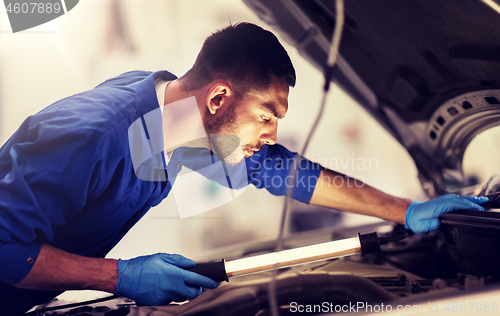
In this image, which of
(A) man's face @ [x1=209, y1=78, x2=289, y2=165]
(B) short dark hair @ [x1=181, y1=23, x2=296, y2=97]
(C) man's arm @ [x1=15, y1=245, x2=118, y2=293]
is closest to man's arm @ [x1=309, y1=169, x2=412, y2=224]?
(A) man's face @ [x1=209, y1=78, x2=289, y2=165]

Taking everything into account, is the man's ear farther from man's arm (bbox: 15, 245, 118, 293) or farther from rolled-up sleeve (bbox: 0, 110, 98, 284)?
man's arm (bbox: 15, 245, 118, 293)

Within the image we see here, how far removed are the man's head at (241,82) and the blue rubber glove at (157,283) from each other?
1.25 feet

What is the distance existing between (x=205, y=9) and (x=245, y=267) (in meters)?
0.80

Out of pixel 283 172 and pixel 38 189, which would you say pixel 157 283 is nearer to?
pixel 38 189

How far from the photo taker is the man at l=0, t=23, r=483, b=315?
564 mm

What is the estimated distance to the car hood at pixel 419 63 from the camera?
0.65 metres

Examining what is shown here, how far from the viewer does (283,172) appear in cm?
92

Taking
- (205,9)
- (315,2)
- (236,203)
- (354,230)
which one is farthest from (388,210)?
(205,9)

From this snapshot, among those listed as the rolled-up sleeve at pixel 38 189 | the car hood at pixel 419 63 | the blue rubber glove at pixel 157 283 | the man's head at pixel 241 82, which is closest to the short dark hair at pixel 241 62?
the man's head at pixel 241 82

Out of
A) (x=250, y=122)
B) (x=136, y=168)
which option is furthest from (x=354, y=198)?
(x=136, y=168)

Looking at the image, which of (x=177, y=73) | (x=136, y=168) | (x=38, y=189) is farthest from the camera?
(x=177, y=73)

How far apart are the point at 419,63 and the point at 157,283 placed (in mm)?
916

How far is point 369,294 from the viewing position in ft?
1.94

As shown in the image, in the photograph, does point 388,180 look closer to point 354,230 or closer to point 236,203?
point 354,230
